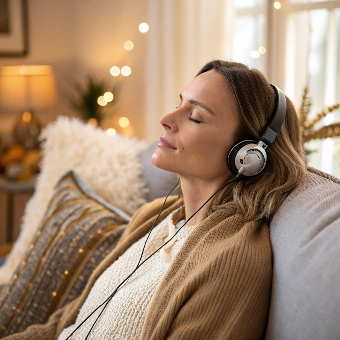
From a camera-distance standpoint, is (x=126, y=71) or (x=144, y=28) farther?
(x=126, y=71)

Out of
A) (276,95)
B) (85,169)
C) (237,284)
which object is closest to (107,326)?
(237,284)

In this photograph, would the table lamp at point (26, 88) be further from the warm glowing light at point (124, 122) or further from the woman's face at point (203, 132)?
the woman's face at point (203, 132)

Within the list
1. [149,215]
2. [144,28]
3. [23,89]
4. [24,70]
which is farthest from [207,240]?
[24,70]

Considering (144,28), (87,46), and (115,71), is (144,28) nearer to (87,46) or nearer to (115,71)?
(115,71)

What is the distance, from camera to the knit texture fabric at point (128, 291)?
0.85m

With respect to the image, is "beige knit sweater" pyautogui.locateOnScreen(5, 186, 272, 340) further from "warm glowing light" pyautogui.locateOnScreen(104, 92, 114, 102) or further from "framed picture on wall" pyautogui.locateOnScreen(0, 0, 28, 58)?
"framed picture on wall" pyautogui.locateOnScreen(0, 0, 28, 58)

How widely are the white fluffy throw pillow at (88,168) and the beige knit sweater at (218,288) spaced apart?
732mm

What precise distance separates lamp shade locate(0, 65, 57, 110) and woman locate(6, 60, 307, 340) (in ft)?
6.63

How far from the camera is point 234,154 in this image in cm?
88

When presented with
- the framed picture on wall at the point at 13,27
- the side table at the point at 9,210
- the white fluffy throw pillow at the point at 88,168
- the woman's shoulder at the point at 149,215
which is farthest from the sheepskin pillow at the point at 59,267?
the framed picture on wall at the point at 13,27

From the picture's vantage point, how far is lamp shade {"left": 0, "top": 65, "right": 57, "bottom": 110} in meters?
2.79

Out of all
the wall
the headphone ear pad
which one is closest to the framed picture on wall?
the wall

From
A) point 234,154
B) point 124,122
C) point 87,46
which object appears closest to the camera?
point 234,154

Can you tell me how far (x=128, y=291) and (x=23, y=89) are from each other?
2.29 metres
